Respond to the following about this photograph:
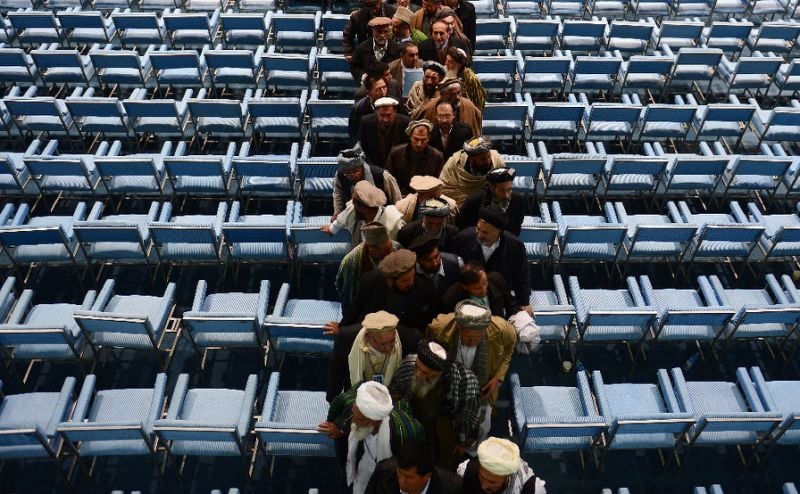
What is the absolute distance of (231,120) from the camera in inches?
324

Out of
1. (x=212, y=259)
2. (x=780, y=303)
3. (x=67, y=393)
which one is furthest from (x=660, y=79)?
(x=67, y=393)

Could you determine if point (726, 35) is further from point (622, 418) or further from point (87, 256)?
point (87, 256)

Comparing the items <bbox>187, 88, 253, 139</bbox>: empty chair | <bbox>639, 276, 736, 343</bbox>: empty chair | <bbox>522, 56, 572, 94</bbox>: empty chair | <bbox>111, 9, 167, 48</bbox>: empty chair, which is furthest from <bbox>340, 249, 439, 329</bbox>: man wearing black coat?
<bbox>111, 9, 167, 48</bbox>: empty chair

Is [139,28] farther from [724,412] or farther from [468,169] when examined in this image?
[724,412]

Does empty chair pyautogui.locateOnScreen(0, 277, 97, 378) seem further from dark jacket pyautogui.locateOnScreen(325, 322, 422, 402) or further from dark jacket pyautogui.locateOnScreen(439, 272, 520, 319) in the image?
dark jacket pyautogui.locateOnScreen(439, 272, 520, 319)

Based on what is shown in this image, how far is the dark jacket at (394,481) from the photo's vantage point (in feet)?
12.0

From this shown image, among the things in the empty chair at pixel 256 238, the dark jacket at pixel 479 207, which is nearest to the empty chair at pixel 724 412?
the dark jacket at pixel 479 207

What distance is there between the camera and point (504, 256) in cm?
502

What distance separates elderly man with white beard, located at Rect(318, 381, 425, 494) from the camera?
3666 millimetres

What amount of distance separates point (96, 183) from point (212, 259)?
2.09 m

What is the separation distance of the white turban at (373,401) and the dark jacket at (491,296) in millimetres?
1059

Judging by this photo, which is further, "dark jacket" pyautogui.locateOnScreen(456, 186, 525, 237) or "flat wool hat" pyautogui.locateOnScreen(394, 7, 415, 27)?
"flat wool hat" pyautogui.locateOnScreen(394, 7, 415, 27)

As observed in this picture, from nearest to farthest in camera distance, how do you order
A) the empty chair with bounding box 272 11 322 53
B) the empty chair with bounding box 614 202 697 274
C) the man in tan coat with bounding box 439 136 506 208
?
the man in tan coat with bounding box 439 136 506 208, the empty chair with bounding box 614 202 697 274, the empty chair with bounding box 272 11 322 53

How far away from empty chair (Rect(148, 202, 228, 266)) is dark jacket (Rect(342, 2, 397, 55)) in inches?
124
